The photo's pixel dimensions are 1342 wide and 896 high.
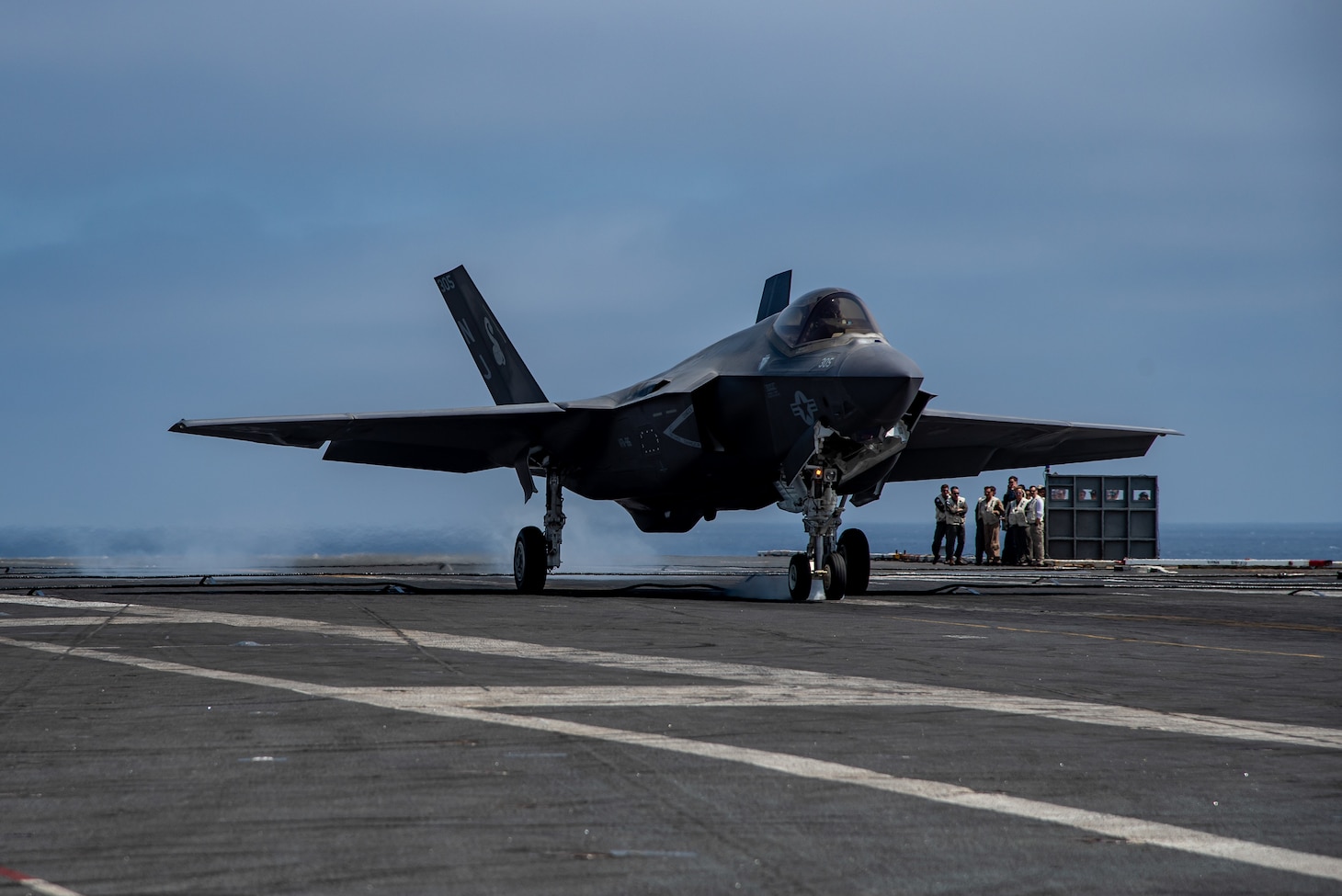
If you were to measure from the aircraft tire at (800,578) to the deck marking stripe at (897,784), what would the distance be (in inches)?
376

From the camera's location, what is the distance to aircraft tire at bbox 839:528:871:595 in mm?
17172

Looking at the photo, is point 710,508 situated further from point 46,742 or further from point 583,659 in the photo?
point 46,742

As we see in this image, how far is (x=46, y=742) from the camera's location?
5.07 metres

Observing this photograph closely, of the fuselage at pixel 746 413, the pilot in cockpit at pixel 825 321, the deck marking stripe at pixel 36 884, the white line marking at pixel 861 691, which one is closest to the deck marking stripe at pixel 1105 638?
the fuselage at pixel 746 413

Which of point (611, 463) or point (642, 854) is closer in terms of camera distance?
point (642, 854)

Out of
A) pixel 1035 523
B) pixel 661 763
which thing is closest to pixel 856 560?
pixel 661 763

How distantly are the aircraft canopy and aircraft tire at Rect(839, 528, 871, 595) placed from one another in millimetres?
2723

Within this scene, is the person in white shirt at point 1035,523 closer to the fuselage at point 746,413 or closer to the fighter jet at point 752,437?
the fighter jet at point 752,437

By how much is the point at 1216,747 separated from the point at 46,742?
4476mm

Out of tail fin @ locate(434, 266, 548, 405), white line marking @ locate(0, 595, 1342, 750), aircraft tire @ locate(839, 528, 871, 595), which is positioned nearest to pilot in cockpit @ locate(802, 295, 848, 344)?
aircraft tire @ locate(839, 528, 871, 595)

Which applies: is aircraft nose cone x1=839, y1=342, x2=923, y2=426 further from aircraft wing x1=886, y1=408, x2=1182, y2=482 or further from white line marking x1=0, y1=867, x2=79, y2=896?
white line marking x1=0, y1=867, x2=79, y2=896

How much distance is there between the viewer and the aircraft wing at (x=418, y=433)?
1806cm

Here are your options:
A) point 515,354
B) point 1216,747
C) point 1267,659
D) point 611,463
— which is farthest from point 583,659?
point 515,354

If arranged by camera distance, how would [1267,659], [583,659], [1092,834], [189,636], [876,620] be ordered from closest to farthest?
[1092,834] → [583,659] → [1267,659] → [189,636] → [876,620]
